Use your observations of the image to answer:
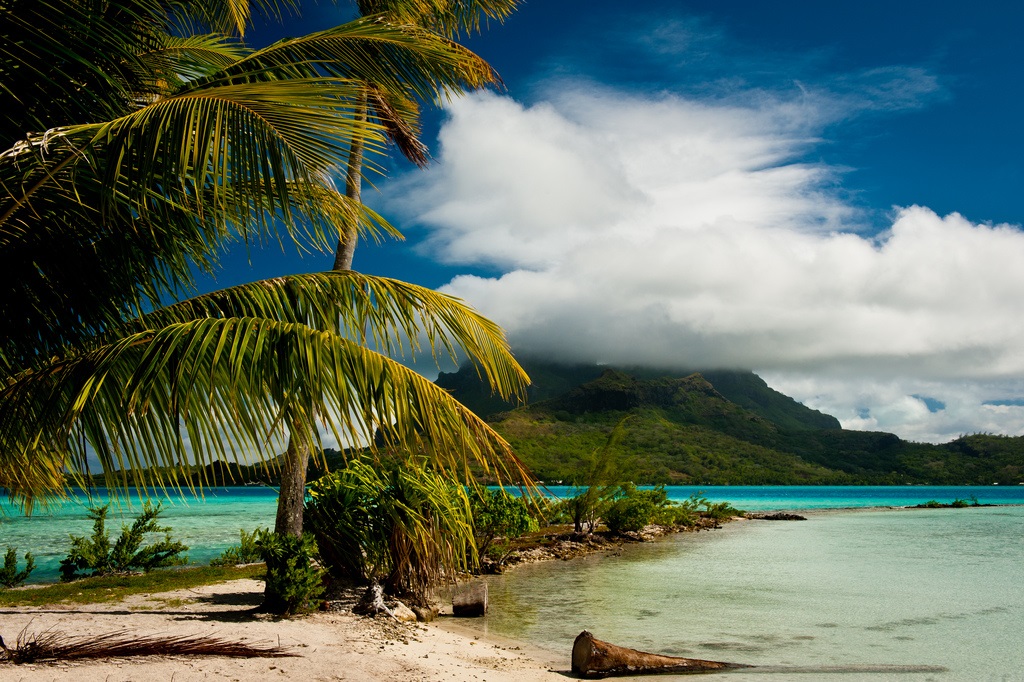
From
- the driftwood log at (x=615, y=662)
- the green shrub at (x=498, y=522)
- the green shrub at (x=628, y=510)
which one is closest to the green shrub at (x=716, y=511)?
the green shrub at (x=628, y=510)

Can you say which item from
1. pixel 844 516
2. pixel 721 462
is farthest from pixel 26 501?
pixel 721 462

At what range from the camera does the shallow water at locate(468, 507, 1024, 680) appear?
9.49m

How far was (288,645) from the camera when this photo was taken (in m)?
7.29

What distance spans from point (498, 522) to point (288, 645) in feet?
29.3

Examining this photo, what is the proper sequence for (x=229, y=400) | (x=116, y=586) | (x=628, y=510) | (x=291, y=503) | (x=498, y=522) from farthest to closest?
1. (x=628, y=510)
2. (x=498, y=522)
3. (x=116, y=586)
4. (x=291, y=503)
5. (x=229, y=400)

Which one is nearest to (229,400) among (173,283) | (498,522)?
(173,283)

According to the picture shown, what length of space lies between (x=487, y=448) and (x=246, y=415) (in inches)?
53.7

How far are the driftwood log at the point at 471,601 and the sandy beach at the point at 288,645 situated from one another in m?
0.69

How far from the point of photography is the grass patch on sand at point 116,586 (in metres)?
10.3

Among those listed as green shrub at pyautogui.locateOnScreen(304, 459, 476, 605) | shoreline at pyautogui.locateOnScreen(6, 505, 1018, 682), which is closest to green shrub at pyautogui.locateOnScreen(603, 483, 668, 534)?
shoreline at pyautogui.locateOnScreen(6, 505, 1018, 682)

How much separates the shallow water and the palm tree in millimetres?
6481

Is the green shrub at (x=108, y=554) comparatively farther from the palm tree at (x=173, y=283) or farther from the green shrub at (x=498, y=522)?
the palm tree at (x=173, y=283)

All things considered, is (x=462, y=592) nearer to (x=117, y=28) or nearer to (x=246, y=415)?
(x=246, y=415)

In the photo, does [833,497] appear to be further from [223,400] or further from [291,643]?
[223,400]
